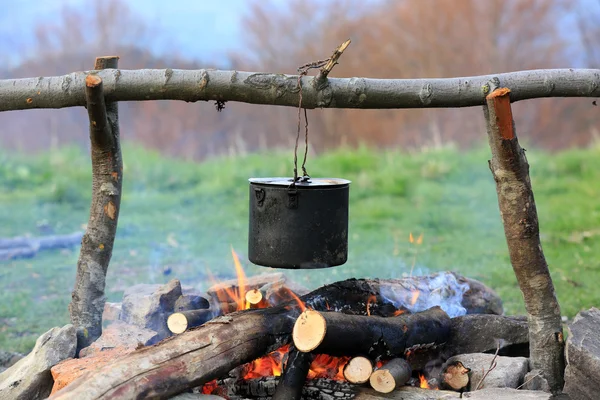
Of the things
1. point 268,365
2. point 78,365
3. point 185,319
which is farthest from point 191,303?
point 78,365

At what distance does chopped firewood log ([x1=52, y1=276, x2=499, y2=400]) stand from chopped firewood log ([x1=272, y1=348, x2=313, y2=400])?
13cm

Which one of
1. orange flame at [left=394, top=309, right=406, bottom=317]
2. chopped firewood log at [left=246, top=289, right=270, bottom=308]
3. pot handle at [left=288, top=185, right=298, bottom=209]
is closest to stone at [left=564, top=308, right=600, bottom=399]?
orange flame at [left=394, top=309, right=406, bottom=317]

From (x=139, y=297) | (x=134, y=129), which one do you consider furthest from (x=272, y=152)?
(x=139, y=297)

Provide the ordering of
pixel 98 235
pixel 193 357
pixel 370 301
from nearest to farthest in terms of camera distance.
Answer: pixel 193 357
pixel 370 301
pixel 98 235

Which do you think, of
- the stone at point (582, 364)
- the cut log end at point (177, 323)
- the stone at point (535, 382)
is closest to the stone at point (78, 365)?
the cut log end at point (177, 323)

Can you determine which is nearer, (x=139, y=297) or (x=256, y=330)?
(x=256, y=330)

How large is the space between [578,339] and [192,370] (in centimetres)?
187

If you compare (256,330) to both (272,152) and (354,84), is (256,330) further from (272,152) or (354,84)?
(272,152)

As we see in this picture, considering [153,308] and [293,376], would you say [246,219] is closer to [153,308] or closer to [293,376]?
[153,308]

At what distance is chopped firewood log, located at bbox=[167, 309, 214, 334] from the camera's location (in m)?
4.07

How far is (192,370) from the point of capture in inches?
131

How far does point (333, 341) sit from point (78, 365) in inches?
49.3

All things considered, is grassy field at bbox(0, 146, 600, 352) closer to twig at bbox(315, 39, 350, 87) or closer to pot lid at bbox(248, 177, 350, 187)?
pot lid at bbox(248, 177, 350, 187)

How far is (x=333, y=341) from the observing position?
11.5 ft
